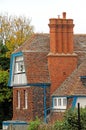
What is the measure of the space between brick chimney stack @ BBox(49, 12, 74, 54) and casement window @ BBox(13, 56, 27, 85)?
327 cm

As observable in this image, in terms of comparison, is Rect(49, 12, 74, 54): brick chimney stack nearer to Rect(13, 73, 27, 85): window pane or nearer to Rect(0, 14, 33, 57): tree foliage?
Rect(13, 73, 27, 85): window pane

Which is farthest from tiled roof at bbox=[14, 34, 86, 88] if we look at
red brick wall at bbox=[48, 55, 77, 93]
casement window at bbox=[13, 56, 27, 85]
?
casement window at bbox=[13, 56, 27, 85]

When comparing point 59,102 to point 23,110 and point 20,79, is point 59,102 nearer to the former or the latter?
point 23,110

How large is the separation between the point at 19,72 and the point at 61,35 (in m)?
5.25

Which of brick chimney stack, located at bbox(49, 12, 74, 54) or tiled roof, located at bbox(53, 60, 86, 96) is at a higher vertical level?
brick chimney stack, located at bbox(49, 12, 74, 54)

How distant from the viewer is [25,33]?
297 ft

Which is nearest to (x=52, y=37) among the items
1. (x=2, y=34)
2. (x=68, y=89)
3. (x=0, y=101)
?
(x=68, y=89)

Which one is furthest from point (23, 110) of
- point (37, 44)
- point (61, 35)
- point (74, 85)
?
point (74, 85)

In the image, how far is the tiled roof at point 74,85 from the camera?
50.1 meters

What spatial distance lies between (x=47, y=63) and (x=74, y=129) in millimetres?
19275

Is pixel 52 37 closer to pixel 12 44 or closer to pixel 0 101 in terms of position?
pixel 0 101

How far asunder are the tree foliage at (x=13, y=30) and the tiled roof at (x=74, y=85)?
32.7 m

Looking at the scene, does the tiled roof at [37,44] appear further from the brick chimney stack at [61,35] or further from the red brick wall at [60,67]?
the red brick wall at [60,67]

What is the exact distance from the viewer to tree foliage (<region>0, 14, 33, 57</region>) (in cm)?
8750
